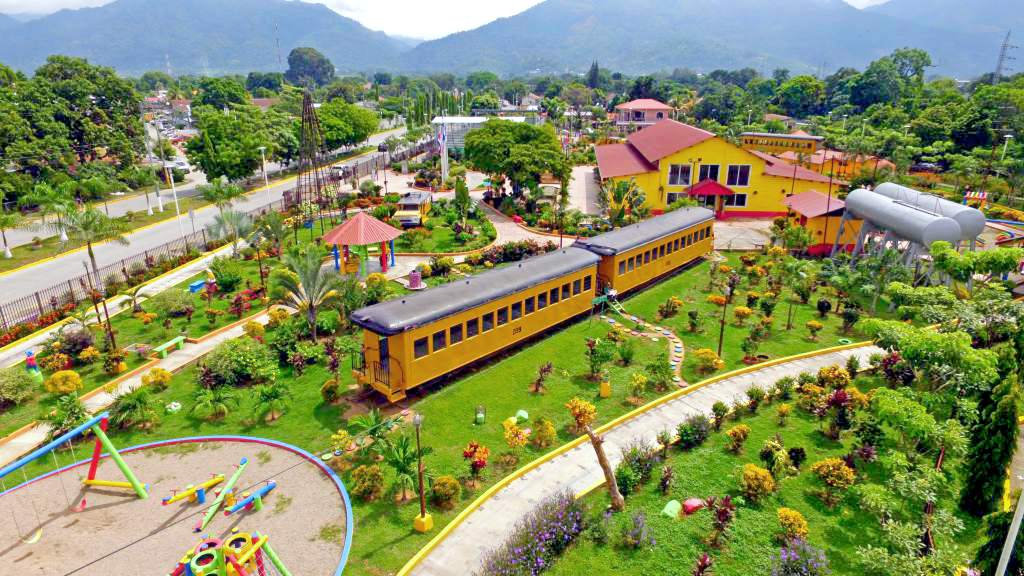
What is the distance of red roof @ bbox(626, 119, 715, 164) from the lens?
4916 centimetres

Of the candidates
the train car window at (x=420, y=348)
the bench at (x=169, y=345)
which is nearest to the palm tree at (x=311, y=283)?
the bench at (x=169, y=345)

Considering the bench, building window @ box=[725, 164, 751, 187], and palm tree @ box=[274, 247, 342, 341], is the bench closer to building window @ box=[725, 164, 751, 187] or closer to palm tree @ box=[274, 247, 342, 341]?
palm tree @ box=[274, 247, 342, 341]

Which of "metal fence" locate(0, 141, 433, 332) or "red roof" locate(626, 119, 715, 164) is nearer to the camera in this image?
"metal fence" locate(0, 141, 433, 332)

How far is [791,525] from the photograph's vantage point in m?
14.0

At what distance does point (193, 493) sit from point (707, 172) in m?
45.3

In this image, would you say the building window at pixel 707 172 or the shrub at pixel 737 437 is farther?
the building window at pixel 707 172

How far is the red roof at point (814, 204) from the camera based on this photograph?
3775 centimetres

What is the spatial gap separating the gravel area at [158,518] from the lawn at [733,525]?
6.43m

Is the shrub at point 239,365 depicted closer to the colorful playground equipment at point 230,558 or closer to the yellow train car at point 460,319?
the yellow train car at point 460,319

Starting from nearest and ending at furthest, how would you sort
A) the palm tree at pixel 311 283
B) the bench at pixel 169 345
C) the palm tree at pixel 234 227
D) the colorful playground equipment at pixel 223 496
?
the colorful playground equipment at pixel 223 496 → the palm tree at pixel 311 283 → the bench at pixel 169 345 → the palm tree at pixel 234 227

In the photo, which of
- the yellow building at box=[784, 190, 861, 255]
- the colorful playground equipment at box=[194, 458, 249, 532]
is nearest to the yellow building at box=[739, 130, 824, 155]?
the yellow building at box=[784, 190, 861, 255]

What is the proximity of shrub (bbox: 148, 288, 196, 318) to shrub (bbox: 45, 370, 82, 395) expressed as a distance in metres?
5.78

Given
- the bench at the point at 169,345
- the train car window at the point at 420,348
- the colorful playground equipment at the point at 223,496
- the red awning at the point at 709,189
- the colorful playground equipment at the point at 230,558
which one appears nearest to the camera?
the colorful playground equipment at the point at 230,558

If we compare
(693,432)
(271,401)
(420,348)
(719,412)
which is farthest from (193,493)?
(719,412)
